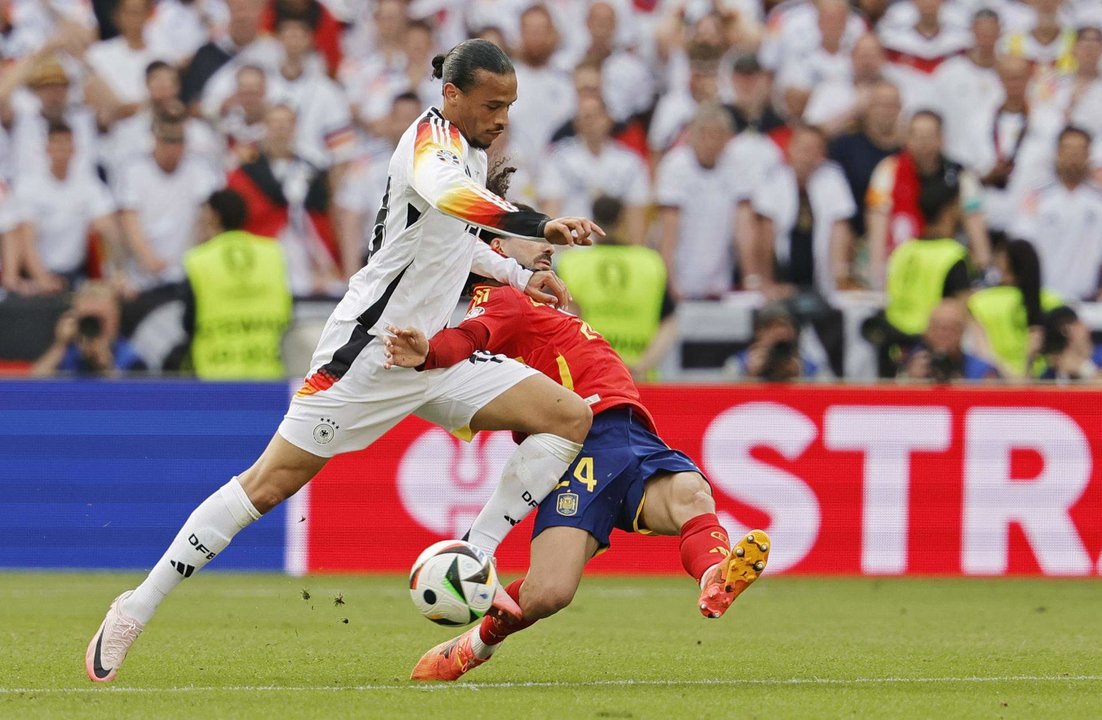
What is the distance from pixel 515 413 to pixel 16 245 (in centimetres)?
765

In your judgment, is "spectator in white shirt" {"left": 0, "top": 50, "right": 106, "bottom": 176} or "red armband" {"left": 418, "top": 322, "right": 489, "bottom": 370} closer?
"red armband" {"left": 418, "top": 322, "right": 489, "bottom": 370}

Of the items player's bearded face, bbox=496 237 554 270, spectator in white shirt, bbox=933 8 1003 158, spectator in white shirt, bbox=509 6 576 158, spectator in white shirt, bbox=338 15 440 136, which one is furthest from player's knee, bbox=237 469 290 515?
spectator in white shirt, bbox=933 8 1003 158

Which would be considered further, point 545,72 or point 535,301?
point 545,72

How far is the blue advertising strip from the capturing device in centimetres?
1130

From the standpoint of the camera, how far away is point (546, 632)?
872cm

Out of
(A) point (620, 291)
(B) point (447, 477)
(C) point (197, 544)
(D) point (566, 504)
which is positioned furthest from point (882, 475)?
(C) point (197, 544)

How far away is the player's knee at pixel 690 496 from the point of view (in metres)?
6.81

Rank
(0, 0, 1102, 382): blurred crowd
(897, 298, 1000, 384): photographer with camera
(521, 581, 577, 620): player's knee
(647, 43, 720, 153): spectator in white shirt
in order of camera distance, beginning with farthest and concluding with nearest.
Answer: (647, 43, 720, 153): spectator in white shirt
(0, 0, 1102, 382): blurred crowd
(897, 298, 1000, 384): photographer with camera
(521, 581, 577, 620): player's knee

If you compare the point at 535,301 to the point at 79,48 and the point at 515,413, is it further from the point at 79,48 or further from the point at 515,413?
the point at 79,48

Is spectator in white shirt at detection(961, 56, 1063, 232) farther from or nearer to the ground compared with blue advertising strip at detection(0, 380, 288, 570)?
farther from the ground

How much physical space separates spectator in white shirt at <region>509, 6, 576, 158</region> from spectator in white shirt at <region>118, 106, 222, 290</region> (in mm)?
2469

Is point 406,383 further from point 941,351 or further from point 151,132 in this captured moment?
point 151,132

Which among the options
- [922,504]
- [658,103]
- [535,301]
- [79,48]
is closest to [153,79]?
[79,48]

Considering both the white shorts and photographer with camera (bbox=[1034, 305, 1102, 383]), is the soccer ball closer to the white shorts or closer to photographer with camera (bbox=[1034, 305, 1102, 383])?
the white shorts
